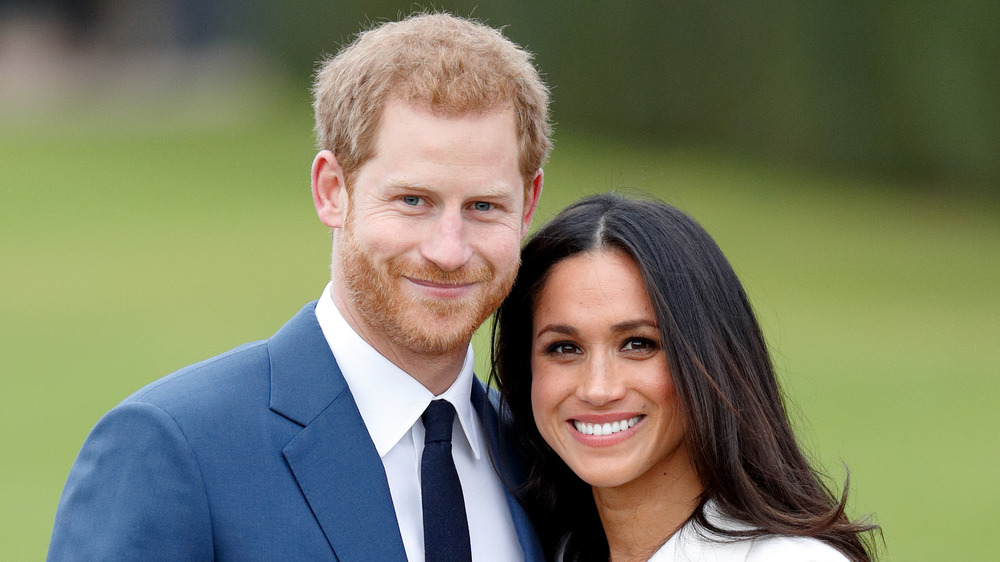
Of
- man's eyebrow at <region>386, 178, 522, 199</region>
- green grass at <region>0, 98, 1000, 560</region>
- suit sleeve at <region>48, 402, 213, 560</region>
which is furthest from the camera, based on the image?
green grass at <region>0, 98, 1000, 560</region>

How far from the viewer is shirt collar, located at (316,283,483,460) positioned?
352cm

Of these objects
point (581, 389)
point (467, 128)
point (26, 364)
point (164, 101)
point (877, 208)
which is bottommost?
point (26, 364)

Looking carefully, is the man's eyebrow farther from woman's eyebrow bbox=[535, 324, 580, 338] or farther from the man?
woman's eyebrow bbox=[535, 324, 580, 338]

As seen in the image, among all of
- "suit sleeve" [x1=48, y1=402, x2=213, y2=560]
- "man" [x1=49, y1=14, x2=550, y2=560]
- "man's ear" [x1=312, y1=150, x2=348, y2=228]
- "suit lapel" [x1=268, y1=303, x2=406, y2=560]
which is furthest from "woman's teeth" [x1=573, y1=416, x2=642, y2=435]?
"suit sleeve" [x1=48, y1=402, x2=213, y2=560]

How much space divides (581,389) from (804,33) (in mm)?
20601

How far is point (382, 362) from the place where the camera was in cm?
358

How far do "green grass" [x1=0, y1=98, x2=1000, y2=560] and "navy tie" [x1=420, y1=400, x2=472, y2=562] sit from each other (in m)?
6.92

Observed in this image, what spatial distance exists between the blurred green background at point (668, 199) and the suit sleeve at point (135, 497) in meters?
9.06

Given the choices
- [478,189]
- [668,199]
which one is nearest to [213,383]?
[478,189]

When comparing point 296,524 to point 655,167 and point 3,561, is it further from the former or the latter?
point 655,167

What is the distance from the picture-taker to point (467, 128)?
3.53 m

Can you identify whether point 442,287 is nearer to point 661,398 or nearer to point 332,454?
point 332,454

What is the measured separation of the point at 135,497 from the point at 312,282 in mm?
18465

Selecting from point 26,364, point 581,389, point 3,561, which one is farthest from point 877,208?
point 581,389
